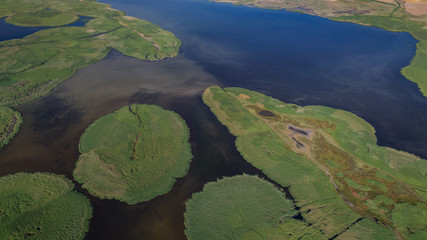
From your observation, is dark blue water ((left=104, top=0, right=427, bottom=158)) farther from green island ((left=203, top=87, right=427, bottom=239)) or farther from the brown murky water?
the brown murky water

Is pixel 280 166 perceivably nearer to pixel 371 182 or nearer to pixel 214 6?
pixel 371 182

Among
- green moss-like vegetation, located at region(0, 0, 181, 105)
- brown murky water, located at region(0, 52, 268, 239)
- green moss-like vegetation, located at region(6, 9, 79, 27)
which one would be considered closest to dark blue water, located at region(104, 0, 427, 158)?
green moss-like vegetation, located at region(0, 0, 181, 105)

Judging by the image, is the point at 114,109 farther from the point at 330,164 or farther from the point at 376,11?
the point at 376,11

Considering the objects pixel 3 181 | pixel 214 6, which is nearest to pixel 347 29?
pixel 214 6

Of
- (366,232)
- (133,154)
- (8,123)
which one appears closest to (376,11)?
(366,232)

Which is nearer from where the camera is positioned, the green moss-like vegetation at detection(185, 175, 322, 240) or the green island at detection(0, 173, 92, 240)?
the green island at detection(0, 173, 92, 240)

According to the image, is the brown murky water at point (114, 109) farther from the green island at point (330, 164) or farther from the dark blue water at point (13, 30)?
the dark blue water at point (13, 30)
